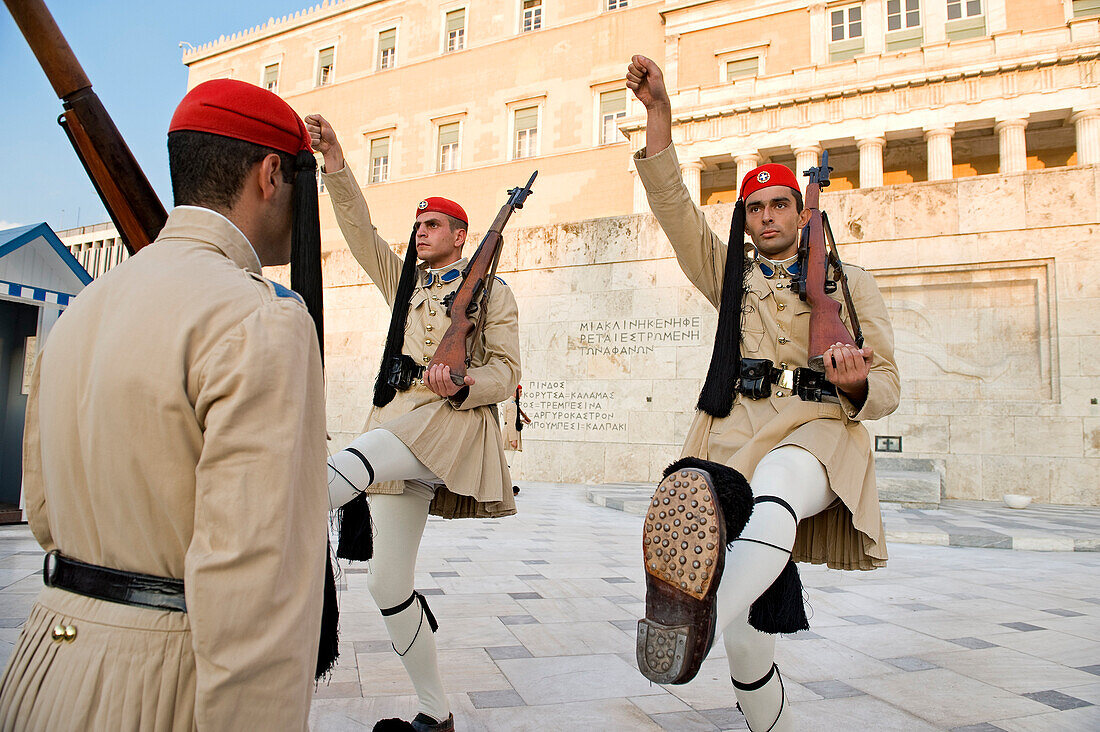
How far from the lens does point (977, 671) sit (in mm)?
3361

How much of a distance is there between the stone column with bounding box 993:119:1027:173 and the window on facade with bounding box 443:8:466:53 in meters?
22.0

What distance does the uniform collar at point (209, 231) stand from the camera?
1124 mm

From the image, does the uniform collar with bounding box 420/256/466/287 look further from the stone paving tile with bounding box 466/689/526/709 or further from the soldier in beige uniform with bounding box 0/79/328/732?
the soldier in beige uniform with bounding box 0/79/328/732

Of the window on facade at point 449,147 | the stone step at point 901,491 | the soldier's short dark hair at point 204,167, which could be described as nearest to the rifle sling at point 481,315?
the soldier's short dark hair at point 204,167

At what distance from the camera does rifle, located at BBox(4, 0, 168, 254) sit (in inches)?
60.9

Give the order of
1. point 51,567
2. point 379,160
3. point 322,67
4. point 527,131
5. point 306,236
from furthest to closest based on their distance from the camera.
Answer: point 322,67
point 379,160
point 527,131
point 306,236
point 51,567

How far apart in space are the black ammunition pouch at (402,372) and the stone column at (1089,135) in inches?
960

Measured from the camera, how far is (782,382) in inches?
96.8

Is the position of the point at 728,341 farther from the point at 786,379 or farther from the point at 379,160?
the point at 379,160

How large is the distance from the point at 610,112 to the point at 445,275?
27.3 meters

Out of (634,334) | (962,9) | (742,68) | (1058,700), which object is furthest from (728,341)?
(962,9)

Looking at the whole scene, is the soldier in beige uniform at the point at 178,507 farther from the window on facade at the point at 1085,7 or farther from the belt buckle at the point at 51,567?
the window on facade at the point at 1085,7

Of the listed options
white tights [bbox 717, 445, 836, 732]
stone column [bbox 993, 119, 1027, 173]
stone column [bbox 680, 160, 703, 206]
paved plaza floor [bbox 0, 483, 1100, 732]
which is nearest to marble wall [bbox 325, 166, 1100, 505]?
paved plaza floor [bbox 0, 483, 1100, 732]

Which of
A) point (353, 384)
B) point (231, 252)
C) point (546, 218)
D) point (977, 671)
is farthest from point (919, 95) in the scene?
point (231, 252)
